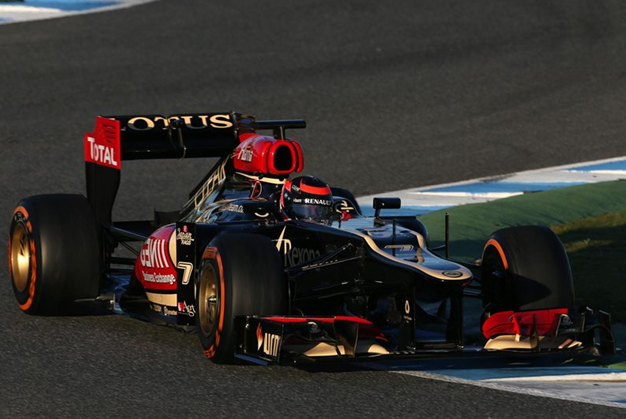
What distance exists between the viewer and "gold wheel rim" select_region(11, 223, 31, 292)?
9008 millimetres

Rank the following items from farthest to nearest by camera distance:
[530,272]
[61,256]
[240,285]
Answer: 1. [61,256]
2. [530,272]
3. [240,285]

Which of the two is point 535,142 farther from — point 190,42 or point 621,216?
point 190,42

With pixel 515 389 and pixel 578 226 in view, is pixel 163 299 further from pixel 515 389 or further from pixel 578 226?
pixel 578 226

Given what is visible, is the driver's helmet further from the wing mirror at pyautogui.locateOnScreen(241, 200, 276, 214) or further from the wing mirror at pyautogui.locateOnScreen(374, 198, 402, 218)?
the wing mirror at pyautogui.locateOnScreen(374, 198, 402, 218)

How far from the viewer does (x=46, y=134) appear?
1499cm

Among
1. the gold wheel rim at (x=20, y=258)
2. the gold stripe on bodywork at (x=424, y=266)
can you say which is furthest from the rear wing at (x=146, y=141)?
the gold stripe on bodywork at (x=424, y=266)

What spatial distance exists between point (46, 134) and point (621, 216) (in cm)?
646

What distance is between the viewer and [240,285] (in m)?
7.18

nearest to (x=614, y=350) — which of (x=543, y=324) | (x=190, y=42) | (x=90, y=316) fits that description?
(x=543, y=324)

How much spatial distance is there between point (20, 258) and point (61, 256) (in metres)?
Answer: 0.62

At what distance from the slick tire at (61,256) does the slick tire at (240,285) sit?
1.46 meters

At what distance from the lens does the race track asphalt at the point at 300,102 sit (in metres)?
7.22

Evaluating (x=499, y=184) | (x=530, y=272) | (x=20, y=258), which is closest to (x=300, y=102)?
(x=499, y=184)

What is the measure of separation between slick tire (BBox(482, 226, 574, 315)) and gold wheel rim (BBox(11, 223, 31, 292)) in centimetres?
307
